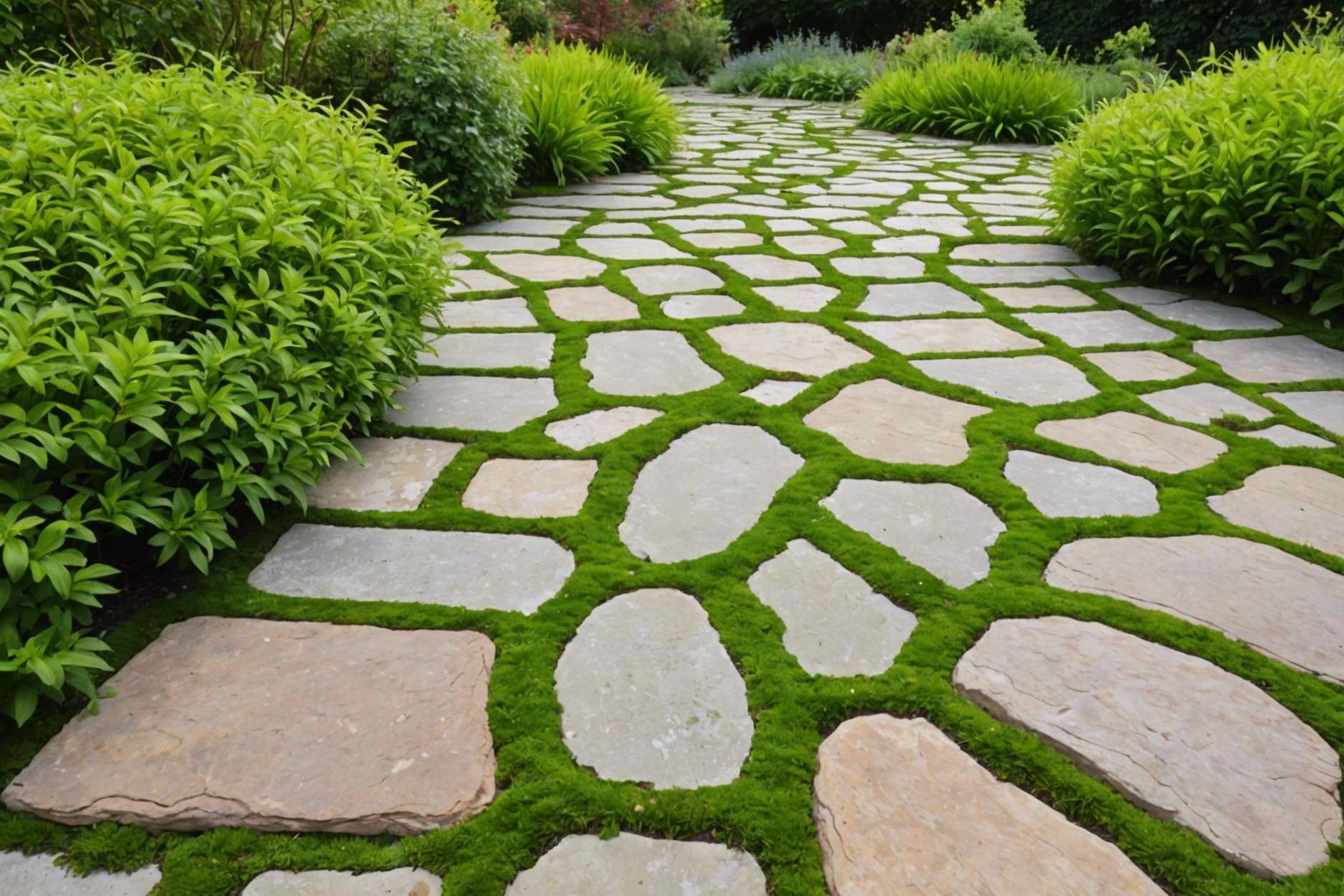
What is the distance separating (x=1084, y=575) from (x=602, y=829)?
1.13m

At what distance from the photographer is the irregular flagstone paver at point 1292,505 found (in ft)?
6.40

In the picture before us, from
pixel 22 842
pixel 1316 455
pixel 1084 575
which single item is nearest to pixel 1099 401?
pixel 1316 455

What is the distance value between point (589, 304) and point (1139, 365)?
1.94 m

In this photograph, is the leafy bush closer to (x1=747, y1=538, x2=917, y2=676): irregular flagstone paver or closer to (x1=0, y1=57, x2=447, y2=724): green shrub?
(x1=0, y1=57, x2=447, y2=724): green shrub

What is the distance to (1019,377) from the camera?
2799 millimetres

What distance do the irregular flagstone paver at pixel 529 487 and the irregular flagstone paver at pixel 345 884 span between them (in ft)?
3.04

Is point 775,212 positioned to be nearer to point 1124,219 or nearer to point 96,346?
point 1124,219

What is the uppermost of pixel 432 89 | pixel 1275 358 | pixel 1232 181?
pixel 432 89

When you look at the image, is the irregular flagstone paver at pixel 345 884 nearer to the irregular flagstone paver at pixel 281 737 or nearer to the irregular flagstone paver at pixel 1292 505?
the irregular flagstone paver at pixel 281 737

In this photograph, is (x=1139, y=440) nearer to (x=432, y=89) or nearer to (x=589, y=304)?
(x=589, y=304)

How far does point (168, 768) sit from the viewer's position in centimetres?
130

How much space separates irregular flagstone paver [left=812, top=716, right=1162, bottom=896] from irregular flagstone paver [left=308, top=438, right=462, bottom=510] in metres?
1.18

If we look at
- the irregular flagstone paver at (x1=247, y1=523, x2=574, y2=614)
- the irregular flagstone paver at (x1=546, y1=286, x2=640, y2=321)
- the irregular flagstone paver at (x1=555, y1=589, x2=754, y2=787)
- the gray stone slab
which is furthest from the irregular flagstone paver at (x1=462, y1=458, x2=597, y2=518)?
the irregular flagstone paver at (x1=546, y1=286, x2=640, y2=321)

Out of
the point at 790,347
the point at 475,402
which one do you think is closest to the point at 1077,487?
the point at 790,347
